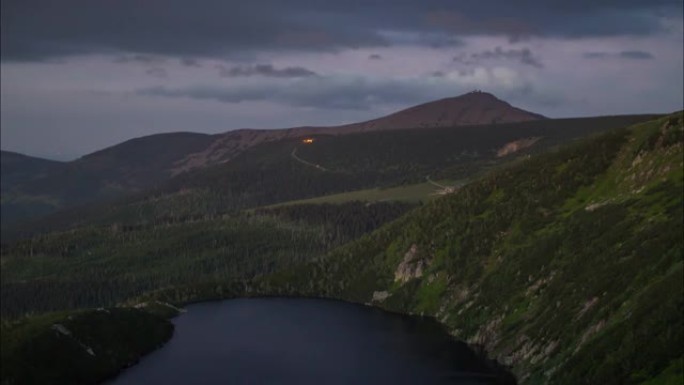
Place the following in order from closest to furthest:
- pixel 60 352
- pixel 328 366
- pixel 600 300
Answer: pixel 600 300 < pixel 60 352 < pixel 328 366

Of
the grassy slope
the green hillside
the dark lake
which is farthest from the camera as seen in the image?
the dark lake

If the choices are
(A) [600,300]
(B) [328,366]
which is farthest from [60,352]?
(A) [600,300]

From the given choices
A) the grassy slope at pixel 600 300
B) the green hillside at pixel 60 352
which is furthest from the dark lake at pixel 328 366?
the grassy slope at pixel 600 300

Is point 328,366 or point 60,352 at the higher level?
point 60,352

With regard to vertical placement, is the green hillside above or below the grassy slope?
below

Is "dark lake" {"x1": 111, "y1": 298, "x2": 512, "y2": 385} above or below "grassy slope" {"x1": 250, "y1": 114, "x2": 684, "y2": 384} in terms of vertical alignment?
below

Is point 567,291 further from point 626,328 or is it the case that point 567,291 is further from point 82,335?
point 82,335

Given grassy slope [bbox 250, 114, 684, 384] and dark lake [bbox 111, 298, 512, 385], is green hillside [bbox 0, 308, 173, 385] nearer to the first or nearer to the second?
dark lake [bbox 111, 298, 512, 385]

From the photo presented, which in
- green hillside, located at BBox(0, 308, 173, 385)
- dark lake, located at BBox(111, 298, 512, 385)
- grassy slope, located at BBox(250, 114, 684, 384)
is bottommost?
dark lake, located at BBox(111, 298, 512, 385)

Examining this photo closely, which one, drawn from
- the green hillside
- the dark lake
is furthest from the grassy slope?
the green hillside

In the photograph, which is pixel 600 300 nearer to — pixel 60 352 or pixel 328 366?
pixel 328 366

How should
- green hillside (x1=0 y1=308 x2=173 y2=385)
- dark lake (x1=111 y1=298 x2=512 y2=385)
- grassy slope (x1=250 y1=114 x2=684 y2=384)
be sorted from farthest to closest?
dark lake (x1=111 y1=298 x2=512 y2=385)
green hillside (x1=0 y1=308 x2=173 y2=385)
grassy slope (x1=250 y1=114 x2=684 y2=384)

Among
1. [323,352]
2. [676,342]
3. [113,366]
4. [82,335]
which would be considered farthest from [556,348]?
[82,335]

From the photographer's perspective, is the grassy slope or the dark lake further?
the dark lake
